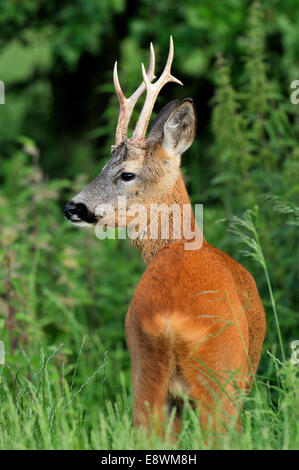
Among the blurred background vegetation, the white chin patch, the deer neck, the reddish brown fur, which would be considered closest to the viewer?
the reddish brown fur

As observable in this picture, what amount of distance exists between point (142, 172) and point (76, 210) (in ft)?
1.04

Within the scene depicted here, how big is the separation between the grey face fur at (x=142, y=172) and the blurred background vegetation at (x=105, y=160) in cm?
30

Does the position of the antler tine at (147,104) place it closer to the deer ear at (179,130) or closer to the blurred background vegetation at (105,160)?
the deer ear at (179,130)

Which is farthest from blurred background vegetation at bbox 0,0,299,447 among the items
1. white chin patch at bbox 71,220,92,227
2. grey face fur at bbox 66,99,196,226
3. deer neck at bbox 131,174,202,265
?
white chin patch at bbox 71,220,92,227

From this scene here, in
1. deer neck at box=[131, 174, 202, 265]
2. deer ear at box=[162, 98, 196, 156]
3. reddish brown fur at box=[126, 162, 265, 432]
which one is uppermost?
deer ear at box=[162, 98, 196, 156]

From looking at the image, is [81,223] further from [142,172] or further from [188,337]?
[188,337]

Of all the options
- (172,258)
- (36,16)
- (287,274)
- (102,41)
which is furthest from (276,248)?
(102,41)

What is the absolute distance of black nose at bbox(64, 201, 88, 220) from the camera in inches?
123

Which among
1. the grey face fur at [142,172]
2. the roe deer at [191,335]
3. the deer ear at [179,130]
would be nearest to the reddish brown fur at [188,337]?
the roe deer at [191,335]

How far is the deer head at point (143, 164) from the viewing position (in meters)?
3.16

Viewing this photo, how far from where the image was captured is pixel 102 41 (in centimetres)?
934

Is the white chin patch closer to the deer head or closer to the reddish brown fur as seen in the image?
the deer head

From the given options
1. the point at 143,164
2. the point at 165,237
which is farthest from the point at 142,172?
the point at 165,237
